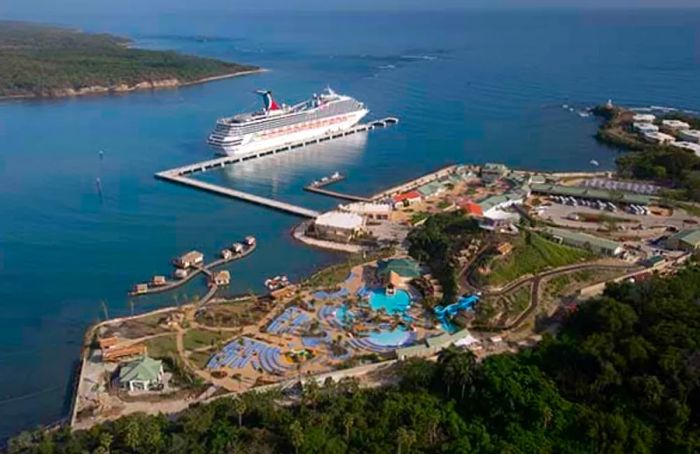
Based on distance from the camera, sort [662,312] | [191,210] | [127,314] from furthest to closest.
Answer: [191,210] → [127,314] → [662,312]

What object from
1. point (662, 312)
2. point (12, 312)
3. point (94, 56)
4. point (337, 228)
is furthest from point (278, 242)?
point (94, 56)

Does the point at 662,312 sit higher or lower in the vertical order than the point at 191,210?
higher

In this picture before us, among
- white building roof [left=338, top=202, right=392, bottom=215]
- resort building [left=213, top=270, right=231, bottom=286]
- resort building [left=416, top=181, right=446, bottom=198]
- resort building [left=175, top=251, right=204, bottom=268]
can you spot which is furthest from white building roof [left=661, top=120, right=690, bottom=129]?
resort building [left=175, top=251, right=204, bottom=268]

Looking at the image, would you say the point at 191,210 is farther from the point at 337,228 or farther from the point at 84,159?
the point at 84,159

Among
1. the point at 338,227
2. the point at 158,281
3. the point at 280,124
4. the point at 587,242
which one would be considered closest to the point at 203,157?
the point at 280,124

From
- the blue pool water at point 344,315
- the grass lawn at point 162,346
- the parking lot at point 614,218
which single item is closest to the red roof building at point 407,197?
the parking lot at point 614,218

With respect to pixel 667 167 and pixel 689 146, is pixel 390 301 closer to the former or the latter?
pixel 667 167

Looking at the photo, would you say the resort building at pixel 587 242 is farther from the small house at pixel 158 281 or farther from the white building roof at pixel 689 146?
the white building roof at pixel 689 146
